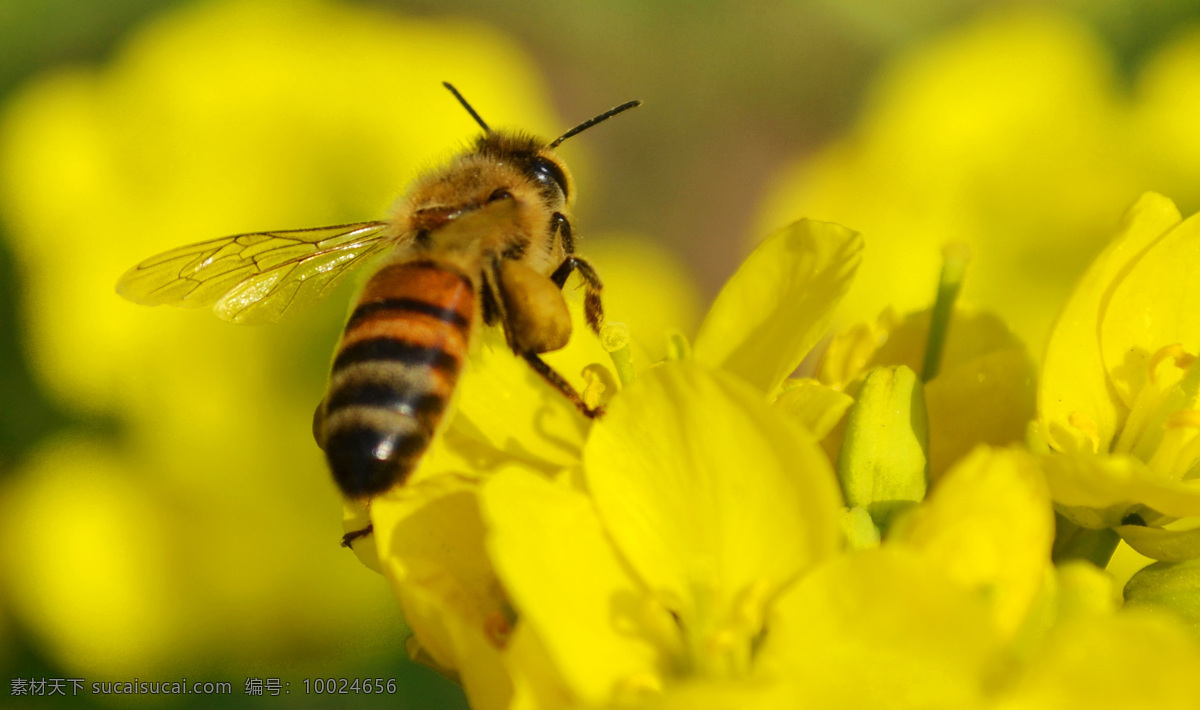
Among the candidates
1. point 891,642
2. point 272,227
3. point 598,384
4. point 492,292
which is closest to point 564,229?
point 492,292

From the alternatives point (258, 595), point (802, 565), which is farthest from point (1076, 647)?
point (258, 595)

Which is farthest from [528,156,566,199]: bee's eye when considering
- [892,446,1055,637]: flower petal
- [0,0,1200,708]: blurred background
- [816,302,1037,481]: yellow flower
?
[892,446,1055,637]: flower petal

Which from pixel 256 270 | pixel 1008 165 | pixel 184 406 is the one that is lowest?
pixel 184 406

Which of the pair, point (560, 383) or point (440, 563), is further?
point (560, 383)

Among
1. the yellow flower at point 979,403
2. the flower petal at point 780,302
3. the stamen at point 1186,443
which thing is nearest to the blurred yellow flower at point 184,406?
the flower petal at point 780,302

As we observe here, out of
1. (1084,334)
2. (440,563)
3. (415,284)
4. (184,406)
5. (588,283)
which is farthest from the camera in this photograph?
(184,406)

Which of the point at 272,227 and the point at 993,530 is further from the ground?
the point at 272,227

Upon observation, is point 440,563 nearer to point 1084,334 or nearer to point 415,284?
point 415,284
